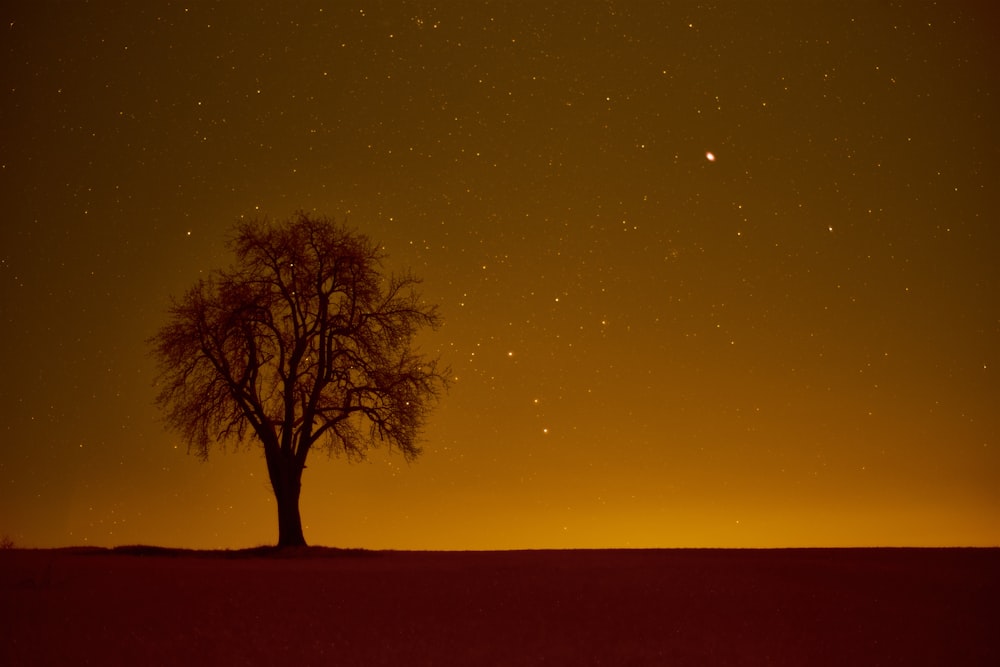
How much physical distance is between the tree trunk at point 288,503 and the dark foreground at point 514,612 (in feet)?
17.1

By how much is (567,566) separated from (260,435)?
1026 cm

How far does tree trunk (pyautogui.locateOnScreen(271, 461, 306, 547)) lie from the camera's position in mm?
23344

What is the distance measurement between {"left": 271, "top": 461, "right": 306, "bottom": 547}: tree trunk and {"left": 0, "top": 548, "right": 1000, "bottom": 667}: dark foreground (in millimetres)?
5208

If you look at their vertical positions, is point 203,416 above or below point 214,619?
above

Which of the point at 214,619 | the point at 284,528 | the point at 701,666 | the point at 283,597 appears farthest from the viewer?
the point at 284,528

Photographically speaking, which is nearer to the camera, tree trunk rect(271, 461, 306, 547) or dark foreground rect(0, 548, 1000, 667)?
dark foreground rect(0, 548, 1000, 667)

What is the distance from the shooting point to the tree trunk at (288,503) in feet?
76.6

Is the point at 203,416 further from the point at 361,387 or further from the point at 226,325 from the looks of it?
the point at 361,387

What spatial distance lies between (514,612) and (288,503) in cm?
1266

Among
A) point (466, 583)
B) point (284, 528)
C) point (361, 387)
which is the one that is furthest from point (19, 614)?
point (361, 387)

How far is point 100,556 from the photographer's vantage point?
20875 mm

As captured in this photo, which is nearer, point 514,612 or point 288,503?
point 514,612

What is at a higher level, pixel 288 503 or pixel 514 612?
pixel 288 503

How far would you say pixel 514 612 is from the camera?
483 inches
